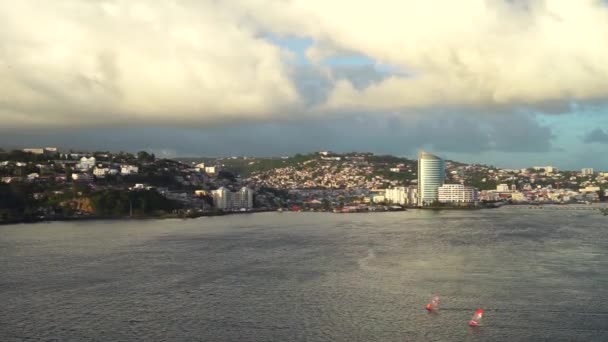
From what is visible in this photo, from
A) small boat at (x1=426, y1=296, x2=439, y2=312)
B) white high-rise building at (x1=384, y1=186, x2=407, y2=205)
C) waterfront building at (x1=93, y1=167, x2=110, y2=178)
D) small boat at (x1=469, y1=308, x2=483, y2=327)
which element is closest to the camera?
small boat at (x1=469, y1=308, x2=483, y2=327)

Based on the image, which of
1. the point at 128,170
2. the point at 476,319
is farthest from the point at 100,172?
the point at 476,319

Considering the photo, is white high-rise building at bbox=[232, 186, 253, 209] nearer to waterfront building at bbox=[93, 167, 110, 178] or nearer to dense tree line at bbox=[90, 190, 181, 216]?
waterfront building at bbox=[93, 167, 110, 178]

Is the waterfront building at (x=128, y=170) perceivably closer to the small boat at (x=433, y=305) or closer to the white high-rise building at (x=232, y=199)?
the white high-rise building at (x=232, y=199)

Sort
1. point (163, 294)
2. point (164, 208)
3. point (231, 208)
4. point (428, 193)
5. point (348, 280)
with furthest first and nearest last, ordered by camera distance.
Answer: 1. point (428, 193)
2. point (231, 208)
3. point (164, 208)
4. point (348, 280)
5. point (163, 294)

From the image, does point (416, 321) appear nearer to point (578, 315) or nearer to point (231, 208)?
point (578, 315)

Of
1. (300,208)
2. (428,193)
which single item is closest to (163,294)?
(300,208)

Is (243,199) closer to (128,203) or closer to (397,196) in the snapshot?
(128,203)

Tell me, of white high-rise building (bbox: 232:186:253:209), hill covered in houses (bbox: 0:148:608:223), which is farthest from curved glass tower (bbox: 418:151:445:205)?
white high-rise building (bbox: 232:186:253:209)
